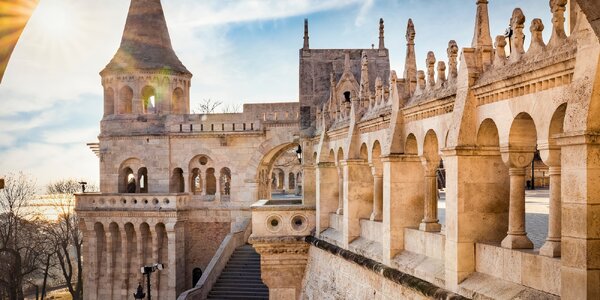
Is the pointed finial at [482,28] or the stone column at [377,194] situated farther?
the stone column at [377,194]

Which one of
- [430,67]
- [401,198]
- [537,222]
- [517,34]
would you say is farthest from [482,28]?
[537,222]

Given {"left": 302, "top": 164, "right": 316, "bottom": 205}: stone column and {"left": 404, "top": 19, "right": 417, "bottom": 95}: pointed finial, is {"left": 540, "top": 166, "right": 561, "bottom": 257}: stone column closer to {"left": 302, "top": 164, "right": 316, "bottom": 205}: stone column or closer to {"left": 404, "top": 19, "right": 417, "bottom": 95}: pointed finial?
{"left": 404, "top": 19, "right": 417, "bottom": 95}: pointed finial

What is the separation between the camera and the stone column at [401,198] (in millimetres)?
10930

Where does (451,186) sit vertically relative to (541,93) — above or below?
below

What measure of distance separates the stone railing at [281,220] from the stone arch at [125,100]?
15.7 metres

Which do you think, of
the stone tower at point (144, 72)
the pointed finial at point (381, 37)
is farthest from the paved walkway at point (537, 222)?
the stone tower at point (144, 72)

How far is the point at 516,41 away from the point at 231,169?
80.9ft

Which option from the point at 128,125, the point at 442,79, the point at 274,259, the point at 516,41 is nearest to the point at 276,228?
the point at 274,259

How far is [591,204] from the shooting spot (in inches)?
208

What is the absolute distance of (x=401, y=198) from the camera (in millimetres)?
10961

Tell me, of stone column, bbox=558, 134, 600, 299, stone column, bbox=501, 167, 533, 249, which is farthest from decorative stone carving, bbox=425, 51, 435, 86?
stone column, bbox=558, 134, 600, 299

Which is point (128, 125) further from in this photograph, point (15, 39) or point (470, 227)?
point (15, 39)

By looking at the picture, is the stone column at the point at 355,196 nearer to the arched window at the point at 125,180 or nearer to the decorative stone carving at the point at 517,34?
the decorative stone carving at the point at 517,34

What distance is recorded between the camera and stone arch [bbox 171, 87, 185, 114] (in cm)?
3216
